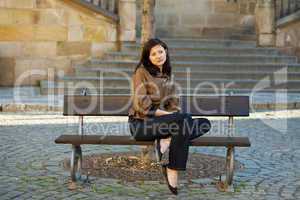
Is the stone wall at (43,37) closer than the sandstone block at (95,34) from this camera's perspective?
Yes

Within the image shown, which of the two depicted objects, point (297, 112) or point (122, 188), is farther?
point (297, 112)

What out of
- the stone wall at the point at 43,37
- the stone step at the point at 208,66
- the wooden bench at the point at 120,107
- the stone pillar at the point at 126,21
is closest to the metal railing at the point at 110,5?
the stone pillar at the point at 126,21

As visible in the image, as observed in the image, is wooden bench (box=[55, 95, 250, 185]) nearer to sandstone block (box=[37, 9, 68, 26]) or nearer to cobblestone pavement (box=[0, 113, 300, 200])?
cobblestone pavement (box=[0, 113, 300, 200])

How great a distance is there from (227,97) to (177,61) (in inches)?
367

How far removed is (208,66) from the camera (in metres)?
14.9

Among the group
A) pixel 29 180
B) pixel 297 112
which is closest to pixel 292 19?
pixel 297 112

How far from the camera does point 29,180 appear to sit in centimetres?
555

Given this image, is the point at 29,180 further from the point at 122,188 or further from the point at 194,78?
the point at 194,78

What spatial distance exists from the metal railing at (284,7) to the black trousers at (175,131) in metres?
12.1

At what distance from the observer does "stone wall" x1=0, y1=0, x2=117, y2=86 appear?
1451 cm

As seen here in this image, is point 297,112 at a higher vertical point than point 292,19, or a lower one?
lower

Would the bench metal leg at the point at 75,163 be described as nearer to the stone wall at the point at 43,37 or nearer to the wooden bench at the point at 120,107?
the wooden bench at the point at 120,107

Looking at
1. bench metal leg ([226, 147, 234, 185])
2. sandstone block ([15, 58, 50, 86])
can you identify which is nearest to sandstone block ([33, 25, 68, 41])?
sandstone block ([15, 58, 50, 86])

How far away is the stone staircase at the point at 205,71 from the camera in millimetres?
13656
